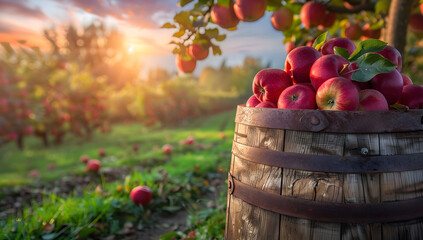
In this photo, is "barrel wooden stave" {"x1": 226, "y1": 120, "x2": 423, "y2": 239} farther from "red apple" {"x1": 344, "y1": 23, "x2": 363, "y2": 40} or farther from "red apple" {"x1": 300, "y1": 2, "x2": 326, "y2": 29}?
"red apple" {"x1": 344, "y1": 23, "x2": 363, "y2": 40}

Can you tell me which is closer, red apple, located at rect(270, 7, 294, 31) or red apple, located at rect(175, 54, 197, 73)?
red apple, located at rect(175, 54, 197, 73)

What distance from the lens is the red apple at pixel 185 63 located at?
1.98 meters

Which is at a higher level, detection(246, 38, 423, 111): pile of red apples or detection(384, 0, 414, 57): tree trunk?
detection(384, 0, 414, 57): tree trunk

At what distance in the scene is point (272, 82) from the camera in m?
1.39

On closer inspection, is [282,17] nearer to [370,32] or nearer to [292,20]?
[292,20]

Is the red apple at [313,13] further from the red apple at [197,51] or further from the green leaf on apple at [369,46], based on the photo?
the green leaf on apple at [369,46]

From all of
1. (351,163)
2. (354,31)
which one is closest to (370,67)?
(351,163)

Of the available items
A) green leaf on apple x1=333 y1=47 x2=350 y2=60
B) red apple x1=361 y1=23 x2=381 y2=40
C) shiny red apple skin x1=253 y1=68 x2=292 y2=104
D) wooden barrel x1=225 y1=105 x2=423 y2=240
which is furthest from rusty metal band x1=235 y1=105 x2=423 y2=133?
red apple x1=361 y1=23 x2=381 y2=40

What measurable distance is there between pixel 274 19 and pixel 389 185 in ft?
4.74

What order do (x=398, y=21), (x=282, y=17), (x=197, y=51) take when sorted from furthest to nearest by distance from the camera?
(x=398, y=21) < (x=282, y=17) < (x=197, y=51)

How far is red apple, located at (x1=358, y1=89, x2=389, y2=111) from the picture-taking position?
3.88 ft

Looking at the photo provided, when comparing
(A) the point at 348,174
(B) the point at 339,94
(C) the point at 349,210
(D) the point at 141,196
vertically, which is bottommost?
(D) the point at 141,196

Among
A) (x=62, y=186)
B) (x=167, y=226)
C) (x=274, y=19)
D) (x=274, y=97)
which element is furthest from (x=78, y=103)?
(x=274, y=97)

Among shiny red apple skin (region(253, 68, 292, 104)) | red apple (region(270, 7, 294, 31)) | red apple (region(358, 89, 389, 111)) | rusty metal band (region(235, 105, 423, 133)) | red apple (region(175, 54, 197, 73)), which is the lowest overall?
rusty metal band (region(235, 105, 423, 133))
